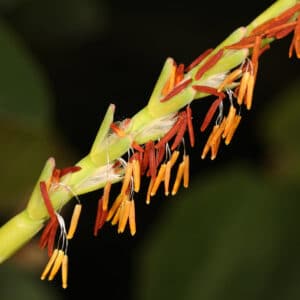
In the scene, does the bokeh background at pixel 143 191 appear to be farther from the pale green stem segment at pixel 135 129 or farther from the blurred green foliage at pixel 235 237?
the pale green stem segment at pixel 135 129

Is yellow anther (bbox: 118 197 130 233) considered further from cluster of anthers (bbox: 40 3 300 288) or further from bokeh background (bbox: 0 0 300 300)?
bokeh background (bbox: 0 0 300 300)

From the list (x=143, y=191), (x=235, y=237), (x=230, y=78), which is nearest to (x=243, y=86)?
(x=230, y=78)

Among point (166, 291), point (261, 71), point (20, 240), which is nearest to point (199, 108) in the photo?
point (261, 71)

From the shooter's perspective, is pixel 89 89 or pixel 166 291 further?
pixel 89 89

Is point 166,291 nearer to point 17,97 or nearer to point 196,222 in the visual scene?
point 196,222

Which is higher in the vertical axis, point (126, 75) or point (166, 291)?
point (126, 75)

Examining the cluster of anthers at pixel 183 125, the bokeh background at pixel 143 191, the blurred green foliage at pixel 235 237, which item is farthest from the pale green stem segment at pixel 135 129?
the blurred green foliage at pixel 235 237

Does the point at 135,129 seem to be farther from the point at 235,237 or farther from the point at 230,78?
the point at 235,237

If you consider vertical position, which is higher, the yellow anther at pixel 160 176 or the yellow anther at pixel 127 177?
the yellow anther at pixel 127 177

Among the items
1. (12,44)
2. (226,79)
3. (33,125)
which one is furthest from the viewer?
(12,44)
